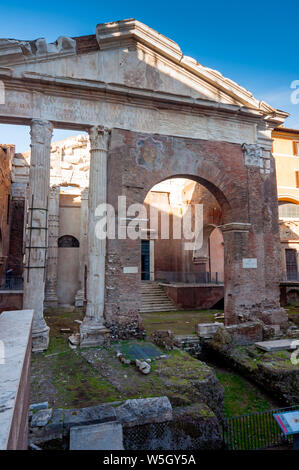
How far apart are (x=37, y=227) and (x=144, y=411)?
5103 millimetres

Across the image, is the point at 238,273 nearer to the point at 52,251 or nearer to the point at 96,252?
the point at 96,252

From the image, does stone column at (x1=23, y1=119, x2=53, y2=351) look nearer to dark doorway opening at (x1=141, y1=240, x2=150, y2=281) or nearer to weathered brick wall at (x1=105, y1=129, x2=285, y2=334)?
weathered brick wall at (x1=105, y1=129, x2=285, y2=334)

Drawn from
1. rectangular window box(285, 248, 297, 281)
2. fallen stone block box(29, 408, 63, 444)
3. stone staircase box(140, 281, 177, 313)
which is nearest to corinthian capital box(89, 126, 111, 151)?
fallen stone block box(29, 408, 63, 444)

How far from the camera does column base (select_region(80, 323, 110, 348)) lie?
729 cm

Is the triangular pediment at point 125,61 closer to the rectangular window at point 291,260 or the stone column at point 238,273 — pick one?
the stone column at point 238,273

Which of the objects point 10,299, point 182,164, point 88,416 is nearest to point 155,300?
point 10,299

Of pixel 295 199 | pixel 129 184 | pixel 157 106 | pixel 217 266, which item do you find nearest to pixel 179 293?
pixel 217 266

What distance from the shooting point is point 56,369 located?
573 cm

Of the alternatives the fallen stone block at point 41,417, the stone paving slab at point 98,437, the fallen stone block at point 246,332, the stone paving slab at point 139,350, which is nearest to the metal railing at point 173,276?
the fallen stone block at point 246,332

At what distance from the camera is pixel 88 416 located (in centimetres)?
367

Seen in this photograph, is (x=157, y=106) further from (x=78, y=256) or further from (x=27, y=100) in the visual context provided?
(x=78, y=256)

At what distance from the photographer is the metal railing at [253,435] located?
4.40 meters

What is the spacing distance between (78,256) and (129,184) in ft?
26.6

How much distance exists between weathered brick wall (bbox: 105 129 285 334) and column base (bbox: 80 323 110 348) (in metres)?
0.39
